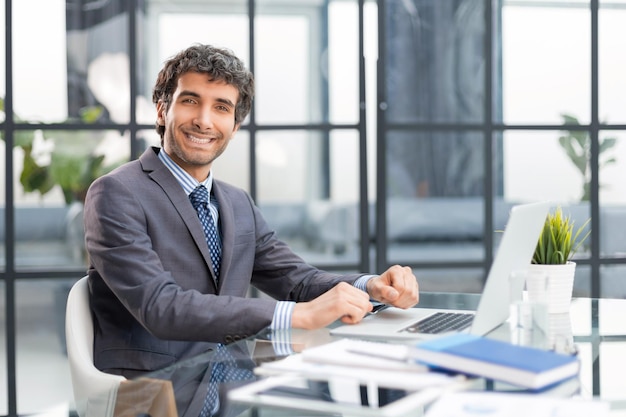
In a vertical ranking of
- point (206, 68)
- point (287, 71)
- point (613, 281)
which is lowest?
point (613, 281)

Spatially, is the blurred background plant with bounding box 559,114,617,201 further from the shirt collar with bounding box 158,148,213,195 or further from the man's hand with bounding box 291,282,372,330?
the man's hand with bounding box 291,282,372,330

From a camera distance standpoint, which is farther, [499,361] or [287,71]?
[287,71]

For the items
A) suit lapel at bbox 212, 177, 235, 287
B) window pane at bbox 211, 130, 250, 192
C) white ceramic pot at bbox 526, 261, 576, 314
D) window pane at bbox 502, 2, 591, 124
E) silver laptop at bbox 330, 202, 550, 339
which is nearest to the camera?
silver laptop at bbox 330, 202, 550, 339

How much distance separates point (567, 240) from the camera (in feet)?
7.06

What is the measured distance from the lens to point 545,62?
158 inches

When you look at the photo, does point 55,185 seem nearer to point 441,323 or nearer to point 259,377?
point 441,323

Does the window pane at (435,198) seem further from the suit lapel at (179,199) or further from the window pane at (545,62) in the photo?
the suit lapel at (179,199)

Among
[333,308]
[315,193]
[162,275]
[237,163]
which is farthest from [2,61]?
[333,308]

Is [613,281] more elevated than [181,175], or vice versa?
[181,175]

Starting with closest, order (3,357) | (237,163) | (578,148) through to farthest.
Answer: (3,357) → (237,163) → (578,148)

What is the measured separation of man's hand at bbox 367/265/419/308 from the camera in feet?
7.04

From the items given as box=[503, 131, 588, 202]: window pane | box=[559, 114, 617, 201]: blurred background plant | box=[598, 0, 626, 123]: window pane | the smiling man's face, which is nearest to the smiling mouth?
the smiling man's face

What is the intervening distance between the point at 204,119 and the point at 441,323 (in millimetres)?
843

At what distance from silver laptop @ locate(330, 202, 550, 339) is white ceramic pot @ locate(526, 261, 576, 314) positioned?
15 centimetres
